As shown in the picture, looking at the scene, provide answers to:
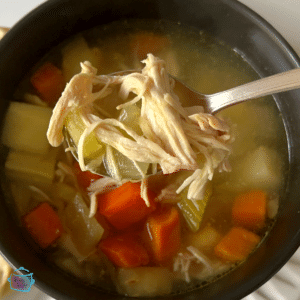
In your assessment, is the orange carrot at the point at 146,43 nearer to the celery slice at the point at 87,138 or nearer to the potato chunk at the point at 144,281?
the celery slice at the point at 87,138

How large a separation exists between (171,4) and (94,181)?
1.99 feet

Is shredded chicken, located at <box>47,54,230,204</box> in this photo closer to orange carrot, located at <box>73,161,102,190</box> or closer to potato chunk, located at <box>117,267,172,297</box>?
orange carrot, located at <box>73,161,102,190</box>

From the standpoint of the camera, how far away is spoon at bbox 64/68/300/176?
85 cm

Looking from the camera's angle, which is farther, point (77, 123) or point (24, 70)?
point (24, 70)

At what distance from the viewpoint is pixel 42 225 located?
3.41 ft

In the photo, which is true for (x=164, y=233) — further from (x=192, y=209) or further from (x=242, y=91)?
(x=242, y=91)

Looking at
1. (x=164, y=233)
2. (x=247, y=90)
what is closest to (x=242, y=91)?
(x=247, y=90)

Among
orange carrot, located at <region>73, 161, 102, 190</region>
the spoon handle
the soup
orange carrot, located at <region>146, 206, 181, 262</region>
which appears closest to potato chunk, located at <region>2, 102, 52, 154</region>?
the soup

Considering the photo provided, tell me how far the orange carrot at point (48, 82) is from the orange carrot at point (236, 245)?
693mm

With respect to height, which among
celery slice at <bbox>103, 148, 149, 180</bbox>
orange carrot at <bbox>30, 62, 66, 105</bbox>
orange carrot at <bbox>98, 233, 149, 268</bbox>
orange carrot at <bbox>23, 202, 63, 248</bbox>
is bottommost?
orange carrot at <bbox>98, 233, 149, 268</bbox>

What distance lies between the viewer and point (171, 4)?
1.14 m

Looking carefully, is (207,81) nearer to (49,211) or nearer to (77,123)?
(77,123)

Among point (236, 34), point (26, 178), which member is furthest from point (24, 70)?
point (236, 34)

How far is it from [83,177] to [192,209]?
13.7 inches
